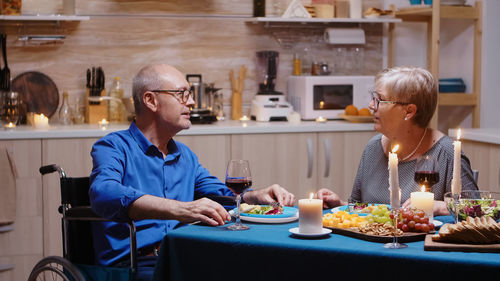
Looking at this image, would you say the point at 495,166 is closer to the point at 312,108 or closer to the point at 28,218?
the point at 312,108

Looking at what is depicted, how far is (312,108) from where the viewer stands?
183 inches

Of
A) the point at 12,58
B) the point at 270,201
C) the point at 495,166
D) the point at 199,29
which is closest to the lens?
the point at 270,201

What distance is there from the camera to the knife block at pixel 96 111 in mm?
4484

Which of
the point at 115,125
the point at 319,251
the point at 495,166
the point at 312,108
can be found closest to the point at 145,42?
the point at 115,125

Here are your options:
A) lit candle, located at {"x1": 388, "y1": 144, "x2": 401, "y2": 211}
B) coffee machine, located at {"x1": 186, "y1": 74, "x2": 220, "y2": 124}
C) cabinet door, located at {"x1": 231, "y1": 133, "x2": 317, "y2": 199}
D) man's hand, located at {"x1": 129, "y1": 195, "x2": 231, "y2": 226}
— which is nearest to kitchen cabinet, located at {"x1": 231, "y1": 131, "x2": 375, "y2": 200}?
cabinet door, located at {"x1": 231, "y1": 133, "x2": 317, "y2": 199}

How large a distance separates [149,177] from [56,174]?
1.60 metres

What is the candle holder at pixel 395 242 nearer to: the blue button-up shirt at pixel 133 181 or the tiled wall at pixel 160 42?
the blue button-up shirt at pixel 133 181

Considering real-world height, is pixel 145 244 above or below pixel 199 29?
below

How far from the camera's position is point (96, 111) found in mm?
4496


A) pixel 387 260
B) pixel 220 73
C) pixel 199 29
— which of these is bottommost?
pixel 387 260

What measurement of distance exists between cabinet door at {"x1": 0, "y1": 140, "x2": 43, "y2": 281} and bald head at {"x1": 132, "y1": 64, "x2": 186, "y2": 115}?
1.49 metres

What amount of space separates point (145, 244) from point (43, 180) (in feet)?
5.71

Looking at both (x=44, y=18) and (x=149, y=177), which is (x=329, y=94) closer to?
(x=44, y=18)

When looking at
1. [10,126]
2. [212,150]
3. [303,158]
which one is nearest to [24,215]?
[10,126]
